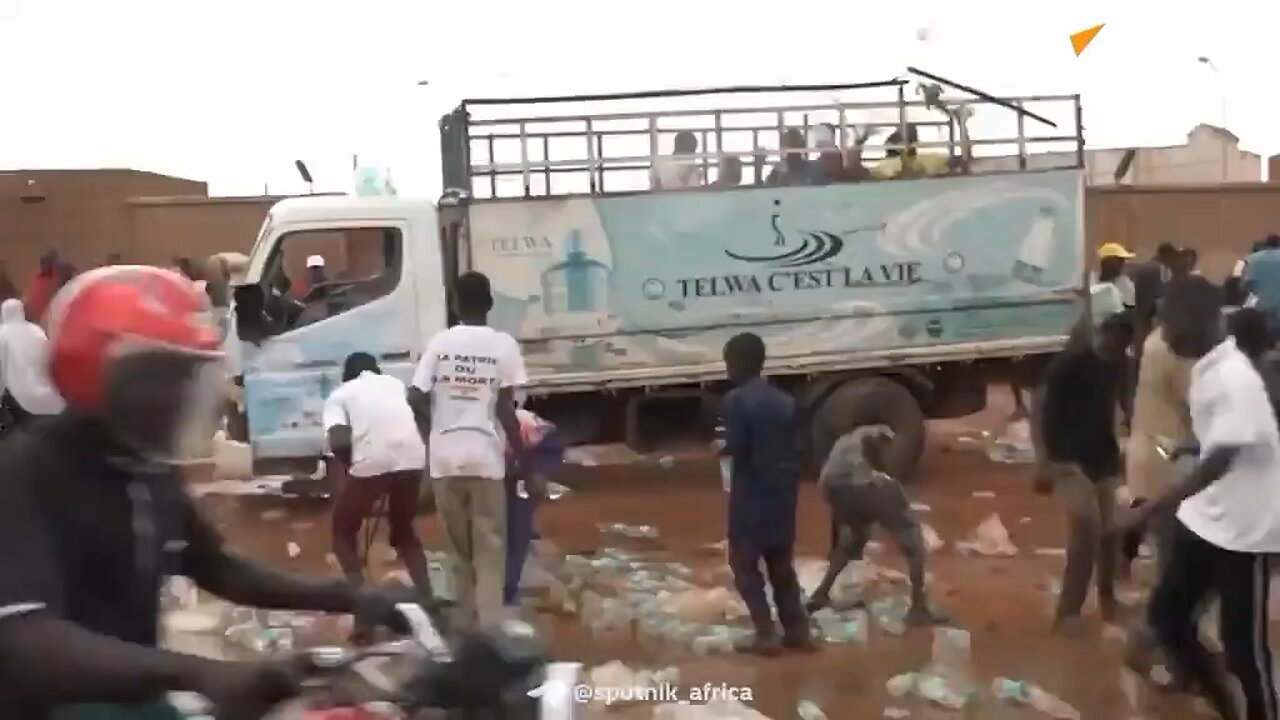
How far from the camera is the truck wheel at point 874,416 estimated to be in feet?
34.0

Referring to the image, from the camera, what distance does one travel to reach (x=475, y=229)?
9.99 meters

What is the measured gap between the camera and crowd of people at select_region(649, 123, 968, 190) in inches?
411

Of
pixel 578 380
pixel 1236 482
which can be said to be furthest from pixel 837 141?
pixel 1236 482

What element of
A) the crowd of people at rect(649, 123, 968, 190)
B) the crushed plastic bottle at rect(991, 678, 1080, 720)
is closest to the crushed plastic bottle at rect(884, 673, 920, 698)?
the crushed plastic bottle at rect(991, 678, 1080, 720)

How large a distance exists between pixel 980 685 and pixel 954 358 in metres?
4.98

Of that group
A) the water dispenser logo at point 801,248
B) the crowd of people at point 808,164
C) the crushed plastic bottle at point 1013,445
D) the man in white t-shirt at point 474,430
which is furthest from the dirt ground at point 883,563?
the crowd of people at point 808,164

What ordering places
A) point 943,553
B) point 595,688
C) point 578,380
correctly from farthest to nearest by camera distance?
1. point 578,380
2. point 943,553
3. point 595,688

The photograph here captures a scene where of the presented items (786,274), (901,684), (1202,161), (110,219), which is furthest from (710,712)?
(1202,161)

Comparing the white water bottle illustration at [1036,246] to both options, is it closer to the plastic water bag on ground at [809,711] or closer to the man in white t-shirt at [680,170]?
the man in white t-shirt at [680,170]

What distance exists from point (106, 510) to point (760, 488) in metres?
4.43

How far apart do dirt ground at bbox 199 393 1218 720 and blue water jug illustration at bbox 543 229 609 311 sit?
1.42 metres

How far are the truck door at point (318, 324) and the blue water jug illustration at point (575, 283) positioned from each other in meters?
0.96

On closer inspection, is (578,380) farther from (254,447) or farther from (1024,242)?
(1024,242)

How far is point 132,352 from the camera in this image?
206 centimetres
